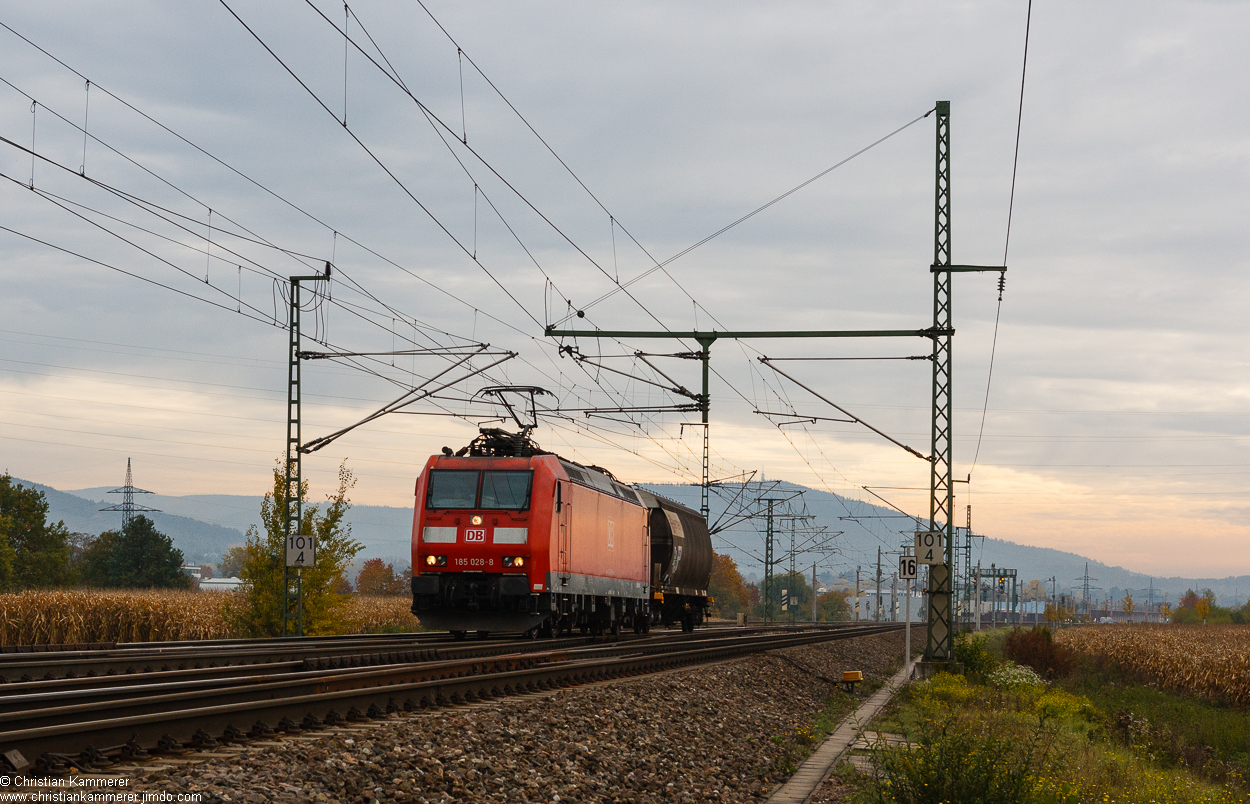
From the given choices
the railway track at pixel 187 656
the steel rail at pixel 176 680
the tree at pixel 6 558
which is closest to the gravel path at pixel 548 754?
the steel rail at pixel 176 680

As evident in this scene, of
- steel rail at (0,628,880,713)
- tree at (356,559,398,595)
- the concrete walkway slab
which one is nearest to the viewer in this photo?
steel rail at (0,628,880,713)

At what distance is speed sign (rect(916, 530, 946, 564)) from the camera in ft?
81.8

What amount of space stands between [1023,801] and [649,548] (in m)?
24.1

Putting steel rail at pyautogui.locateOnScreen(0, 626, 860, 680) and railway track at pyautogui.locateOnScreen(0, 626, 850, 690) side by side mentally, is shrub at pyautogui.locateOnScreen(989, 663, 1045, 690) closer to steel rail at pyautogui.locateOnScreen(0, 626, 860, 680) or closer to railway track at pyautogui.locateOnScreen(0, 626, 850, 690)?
steel rail at pyautogui.locateOnScreen(0, 626, 860, 680)

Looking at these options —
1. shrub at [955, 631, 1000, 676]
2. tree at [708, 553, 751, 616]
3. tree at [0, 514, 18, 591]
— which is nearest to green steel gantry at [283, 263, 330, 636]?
shrub at [955, 631, 1000, 676]

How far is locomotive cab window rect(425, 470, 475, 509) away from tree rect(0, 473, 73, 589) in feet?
210

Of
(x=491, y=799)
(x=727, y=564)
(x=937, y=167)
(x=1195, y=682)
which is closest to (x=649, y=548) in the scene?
(x=937, y=167)

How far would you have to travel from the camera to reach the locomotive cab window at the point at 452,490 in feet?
78.8

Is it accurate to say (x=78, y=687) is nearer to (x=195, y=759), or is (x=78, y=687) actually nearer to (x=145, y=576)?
(x=195, y=759)

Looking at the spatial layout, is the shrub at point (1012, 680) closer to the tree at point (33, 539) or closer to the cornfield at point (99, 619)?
the cornfield at point (99, 619)

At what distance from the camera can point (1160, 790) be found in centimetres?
1256

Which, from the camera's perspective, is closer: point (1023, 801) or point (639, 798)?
point (1023, 801)

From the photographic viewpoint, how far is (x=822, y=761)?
1416 cm

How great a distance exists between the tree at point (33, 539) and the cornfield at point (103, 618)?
51.4 metres
